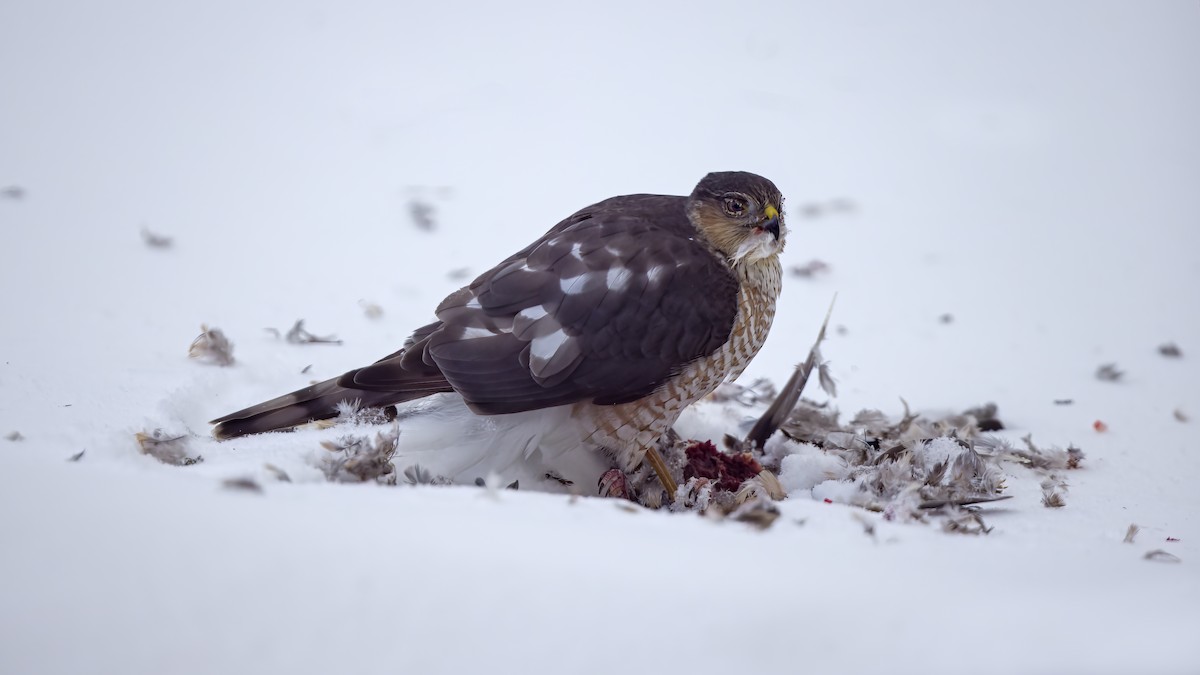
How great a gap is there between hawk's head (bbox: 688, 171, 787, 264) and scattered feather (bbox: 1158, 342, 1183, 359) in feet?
8.50

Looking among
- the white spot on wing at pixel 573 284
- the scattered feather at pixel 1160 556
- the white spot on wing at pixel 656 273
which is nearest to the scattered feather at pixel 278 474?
the white spot on wing at pixel 573 284

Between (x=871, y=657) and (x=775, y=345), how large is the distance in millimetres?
2860

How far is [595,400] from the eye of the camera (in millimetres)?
3031

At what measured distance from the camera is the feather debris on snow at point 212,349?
3.90 m

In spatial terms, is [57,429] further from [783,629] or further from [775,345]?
[775,345]

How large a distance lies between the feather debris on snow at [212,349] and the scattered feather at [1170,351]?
4.20 m

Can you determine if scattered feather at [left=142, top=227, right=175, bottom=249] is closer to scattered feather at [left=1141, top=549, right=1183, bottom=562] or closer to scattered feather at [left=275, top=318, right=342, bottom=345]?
scattered feather at [left=275, top=318, right=342, bottom=345]

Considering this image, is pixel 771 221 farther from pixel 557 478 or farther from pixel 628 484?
pixel 557 478

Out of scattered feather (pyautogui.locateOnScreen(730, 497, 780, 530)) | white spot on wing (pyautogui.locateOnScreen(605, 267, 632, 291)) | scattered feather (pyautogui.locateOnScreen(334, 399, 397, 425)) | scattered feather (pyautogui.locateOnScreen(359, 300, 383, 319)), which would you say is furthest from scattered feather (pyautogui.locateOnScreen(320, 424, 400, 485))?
scattered feather (pyautogui.locateOnScreen(359, 300, 383, 319))

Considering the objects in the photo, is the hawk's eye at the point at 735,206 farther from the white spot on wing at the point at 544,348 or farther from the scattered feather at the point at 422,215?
the scattered feather at the point at 422,215

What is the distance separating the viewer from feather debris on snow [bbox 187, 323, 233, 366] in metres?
3.90

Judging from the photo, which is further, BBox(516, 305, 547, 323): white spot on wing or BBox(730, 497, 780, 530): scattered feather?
BBox(516, 305, 547, 323): white spot on wing

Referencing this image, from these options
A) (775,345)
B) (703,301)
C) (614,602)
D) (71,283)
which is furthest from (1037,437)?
(71,283)

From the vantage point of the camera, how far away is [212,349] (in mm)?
3920
